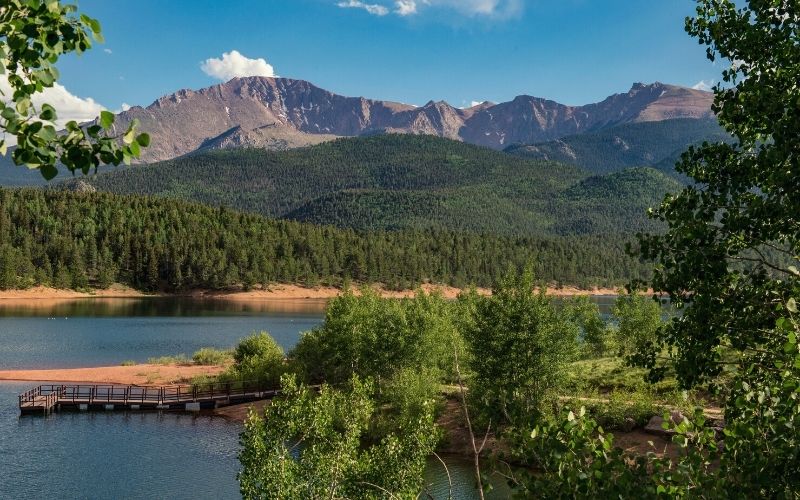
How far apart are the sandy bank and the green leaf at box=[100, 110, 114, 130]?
6095cm

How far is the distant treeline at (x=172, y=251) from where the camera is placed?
6102 inches

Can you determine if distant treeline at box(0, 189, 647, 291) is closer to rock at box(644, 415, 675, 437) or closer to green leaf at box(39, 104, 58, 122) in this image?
rock at box(644, 415, 675, 437)

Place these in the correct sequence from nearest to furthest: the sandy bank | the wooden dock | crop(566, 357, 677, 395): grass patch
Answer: crop(566, 357, 677, 395): grass patch < the wooden dock < the sandy bank

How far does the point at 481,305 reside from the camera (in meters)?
39.2

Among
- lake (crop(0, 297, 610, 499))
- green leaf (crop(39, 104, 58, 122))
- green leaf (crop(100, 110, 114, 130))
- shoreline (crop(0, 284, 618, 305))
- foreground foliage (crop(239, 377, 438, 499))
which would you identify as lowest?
lake (crop(0, 297, 610, 499))

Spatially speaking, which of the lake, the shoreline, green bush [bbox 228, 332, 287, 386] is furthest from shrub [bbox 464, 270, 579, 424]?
the shoreline

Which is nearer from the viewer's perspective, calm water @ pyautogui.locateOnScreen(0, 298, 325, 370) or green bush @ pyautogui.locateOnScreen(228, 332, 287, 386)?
green bush @ pyautogui.locateOnScreen(228, 332, 287, 386)

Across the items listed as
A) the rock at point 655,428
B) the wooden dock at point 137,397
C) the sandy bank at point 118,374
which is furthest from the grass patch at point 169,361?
the rock at point 655,428

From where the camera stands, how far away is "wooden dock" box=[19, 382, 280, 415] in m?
50.4

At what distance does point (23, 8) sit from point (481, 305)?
35825 millimetres

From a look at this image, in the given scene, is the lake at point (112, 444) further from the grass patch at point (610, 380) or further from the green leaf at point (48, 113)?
the green leaf at point (48, 113)

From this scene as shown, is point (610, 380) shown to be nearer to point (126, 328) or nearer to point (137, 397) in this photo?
point (137, 397)

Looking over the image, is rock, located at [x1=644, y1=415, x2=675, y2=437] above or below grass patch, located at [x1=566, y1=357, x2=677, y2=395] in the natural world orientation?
below

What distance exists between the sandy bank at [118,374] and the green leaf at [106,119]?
200 feet
